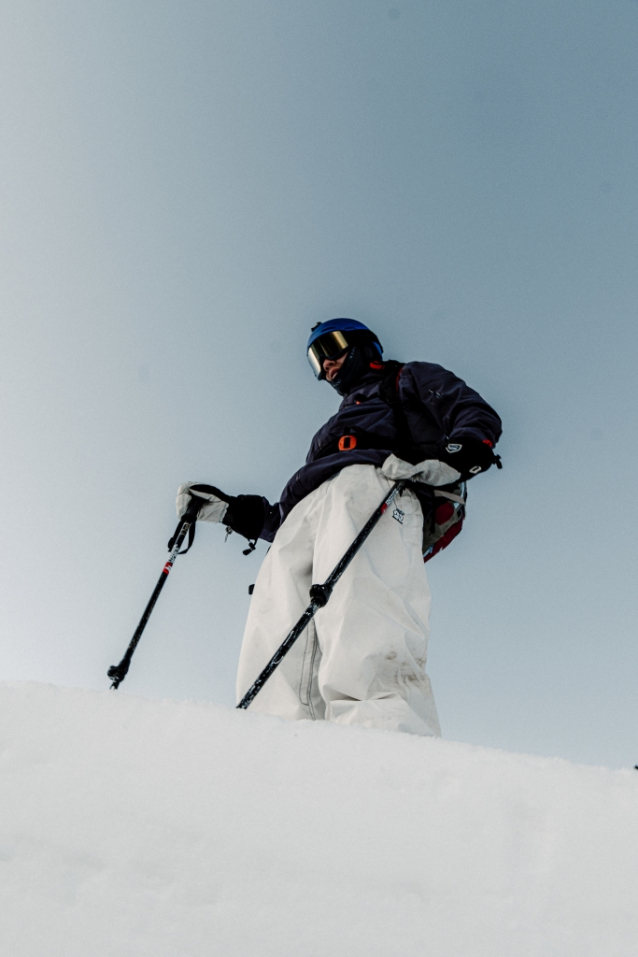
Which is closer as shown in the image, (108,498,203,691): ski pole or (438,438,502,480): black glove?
(108,498,203,691): ski pole

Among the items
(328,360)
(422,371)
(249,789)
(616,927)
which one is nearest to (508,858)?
(616,927)

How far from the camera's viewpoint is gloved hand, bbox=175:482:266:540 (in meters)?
3.52

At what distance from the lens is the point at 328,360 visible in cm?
393

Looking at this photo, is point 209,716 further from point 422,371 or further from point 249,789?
point 422,371

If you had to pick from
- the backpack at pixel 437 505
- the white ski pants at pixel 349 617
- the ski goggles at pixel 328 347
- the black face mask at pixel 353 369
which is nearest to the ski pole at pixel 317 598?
the white ski pants at pixel 349 617

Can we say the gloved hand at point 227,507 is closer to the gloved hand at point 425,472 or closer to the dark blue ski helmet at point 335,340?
the dark blue ski helmet at point 335,340

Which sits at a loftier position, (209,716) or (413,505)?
(413,505)

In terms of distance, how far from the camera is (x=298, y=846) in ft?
2.38

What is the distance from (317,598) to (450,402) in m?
1.29

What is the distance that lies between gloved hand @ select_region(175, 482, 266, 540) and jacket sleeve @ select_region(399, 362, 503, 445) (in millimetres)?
1200

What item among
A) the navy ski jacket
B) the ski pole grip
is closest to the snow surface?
the navy ski jacket

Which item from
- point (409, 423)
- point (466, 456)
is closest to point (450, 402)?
point (409, 423)

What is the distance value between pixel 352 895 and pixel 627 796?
0.42 metres

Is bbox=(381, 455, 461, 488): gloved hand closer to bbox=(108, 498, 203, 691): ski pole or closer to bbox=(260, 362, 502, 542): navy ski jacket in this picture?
bbox=(260, 362, 502, 542): navy ski jacket
